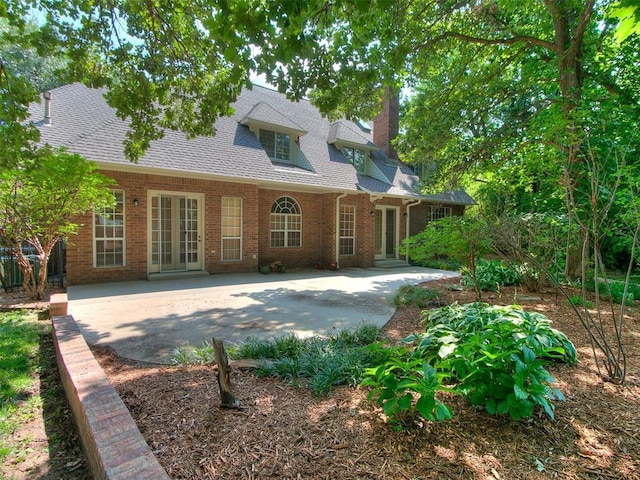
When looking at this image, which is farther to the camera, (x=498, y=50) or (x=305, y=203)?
(x=305, y=203)

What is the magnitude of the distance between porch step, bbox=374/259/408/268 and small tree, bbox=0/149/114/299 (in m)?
10.4

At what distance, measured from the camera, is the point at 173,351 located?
4.20 metres

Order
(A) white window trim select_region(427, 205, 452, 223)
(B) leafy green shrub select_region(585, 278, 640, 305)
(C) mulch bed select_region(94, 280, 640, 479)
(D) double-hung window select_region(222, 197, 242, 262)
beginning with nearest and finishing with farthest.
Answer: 1. (C) mulch bed select_region(94, 280, 640, 479)
2. (B) leafy green shrub select_region(585, 278, 640, 305)
3. (D) double-hung window select_region(222, 197, 242, 262)
4. (A) white window trim select_region(427, 205, 452, 223)

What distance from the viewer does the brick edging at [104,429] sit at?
178 centimetres

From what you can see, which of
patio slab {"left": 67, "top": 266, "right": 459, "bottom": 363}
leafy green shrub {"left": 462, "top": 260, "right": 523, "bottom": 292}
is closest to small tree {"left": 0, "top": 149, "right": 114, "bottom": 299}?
patio slab {"left": 67, "top": 266, "right": 459, "bottom": 363}

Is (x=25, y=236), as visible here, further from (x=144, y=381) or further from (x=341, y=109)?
(x=341, y=109)

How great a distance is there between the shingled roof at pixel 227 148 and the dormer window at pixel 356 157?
468 mm

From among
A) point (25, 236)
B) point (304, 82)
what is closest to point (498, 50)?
point (304, 82)

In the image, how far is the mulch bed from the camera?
2023mm

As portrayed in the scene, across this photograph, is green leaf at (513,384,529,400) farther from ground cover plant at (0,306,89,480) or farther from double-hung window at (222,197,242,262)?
double-hung window at (222,197,242,262)

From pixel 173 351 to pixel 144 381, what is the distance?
91 cm

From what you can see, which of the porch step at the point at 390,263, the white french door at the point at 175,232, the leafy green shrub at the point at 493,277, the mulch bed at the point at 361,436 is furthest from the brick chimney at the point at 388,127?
the mulch bed at the point at 361,436

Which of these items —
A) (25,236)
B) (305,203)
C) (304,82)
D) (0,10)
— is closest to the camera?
(0,10)

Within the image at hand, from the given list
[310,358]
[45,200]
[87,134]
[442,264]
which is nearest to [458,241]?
[442,264]
